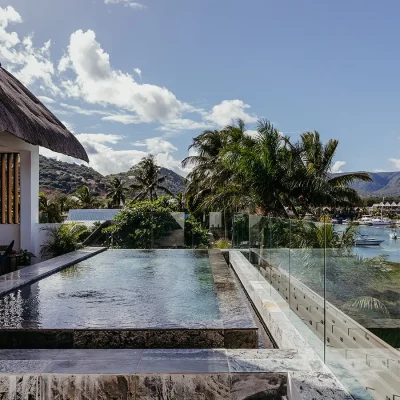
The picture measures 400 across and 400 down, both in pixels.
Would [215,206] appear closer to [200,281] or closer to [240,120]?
[240,120]

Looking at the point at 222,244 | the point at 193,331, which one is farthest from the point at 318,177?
the point at 193,331

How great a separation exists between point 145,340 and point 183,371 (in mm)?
1222

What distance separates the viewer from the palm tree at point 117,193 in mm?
52638

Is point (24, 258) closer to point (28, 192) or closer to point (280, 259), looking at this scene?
point (28, 192)

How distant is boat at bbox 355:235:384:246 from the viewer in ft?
9.04

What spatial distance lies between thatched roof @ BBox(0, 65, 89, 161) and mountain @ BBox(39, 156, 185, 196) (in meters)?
48.4

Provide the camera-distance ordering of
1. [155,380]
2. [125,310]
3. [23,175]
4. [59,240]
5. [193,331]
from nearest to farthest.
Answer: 1. [155,380]
2. [193,331]
3. [125,310]
4. [23,175]
5. [59,240]

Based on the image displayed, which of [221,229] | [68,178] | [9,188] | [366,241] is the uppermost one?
[68,178]

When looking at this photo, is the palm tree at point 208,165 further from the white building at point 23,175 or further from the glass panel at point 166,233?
the white building at point 23,175

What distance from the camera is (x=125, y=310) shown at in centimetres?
498

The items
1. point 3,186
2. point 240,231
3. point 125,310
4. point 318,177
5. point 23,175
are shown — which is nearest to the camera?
point 125,310

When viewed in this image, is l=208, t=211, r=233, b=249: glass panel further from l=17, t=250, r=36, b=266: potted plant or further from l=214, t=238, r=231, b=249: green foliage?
l=17, t=250, r=36, b=266: potted plant

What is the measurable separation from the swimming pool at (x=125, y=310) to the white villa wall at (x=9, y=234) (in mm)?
1915

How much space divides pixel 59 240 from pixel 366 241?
8.49 m
